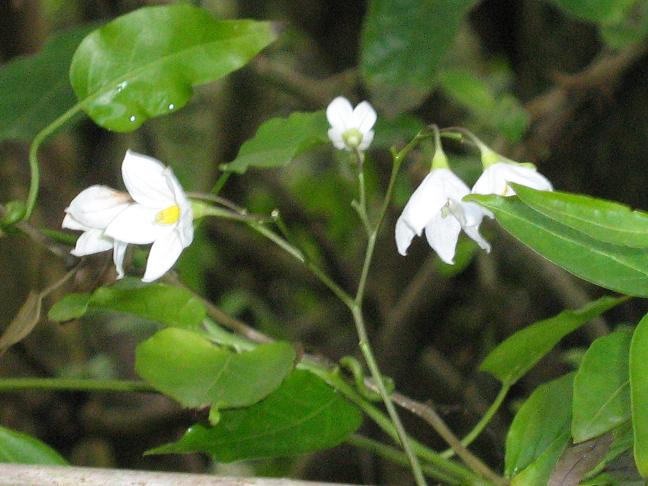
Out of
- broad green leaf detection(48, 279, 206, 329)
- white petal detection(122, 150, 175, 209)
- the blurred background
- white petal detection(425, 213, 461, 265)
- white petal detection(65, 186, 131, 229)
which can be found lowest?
the blurred background

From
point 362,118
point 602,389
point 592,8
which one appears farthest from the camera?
point 592,8

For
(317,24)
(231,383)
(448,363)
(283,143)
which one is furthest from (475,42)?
(231,383)

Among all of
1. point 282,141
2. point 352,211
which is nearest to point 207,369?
point 282,141

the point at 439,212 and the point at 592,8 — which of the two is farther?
the point at 592,8

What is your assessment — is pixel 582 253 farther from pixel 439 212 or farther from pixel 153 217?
pixel 153 217

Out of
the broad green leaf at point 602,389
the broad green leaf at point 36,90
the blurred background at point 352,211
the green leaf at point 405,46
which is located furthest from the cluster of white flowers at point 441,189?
the green leaf at point 405,46

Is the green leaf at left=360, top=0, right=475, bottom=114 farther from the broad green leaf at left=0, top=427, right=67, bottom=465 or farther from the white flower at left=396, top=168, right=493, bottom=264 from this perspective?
the broad green leaf at left=0, top=427, right=67, bottom=465

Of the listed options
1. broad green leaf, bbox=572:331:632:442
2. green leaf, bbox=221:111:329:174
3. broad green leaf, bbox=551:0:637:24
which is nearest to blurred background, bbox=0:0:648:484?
broad green leaf, bbox=551:0:637:24
